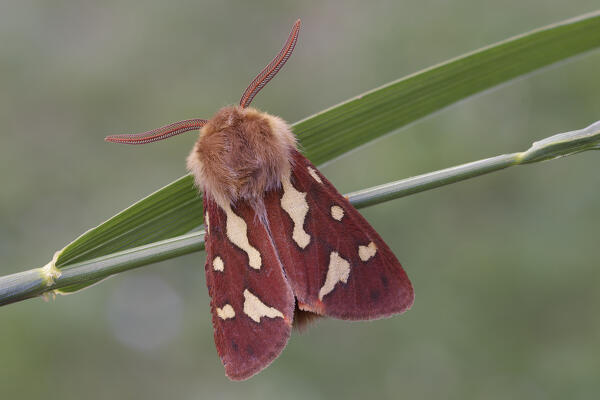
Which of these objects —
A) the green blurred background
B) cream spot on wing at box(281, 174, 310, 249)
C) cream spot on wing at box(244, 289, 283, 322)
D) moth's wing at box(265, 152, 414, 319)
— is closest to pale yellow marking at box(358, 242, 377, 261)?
moth's wing at box(265, 152, 414, 319)

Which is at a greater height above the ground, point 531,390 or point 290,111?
point 290,111

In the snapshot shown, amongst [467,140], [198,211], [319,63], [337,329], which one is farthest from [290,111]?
[198,211]

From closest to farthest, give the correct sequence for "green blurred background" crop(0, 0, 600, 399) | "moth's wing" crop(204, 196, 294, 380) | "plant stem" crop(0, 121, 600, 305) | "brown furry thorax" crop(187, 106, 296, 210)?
"plant stem" crop(0, 121, 600, 305) → "moth's wing" crop(204, 196, 294, 380) → "brown furry thorax" crop(187, 106, 296, 210) → "green blurred background" crop(0, 0, 600, 399)

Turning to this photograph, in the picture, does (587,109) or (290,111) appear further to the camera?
(290,111)

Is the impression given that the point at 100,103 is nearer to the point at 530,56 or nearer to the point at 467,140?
the point at 467,140

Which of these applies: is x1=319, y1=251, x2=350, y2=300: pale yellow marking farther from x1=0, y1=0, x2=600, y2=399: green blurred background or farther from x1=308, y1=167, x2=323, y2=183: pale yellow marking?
x1=0, y1=0, x2=600, y2=399: green blurred background

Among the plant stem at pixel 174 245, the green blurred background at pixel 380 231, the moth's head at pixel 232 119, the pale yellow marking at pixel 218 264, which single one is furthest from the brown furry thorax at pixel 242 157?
the green blurred background at pixel 380 231
